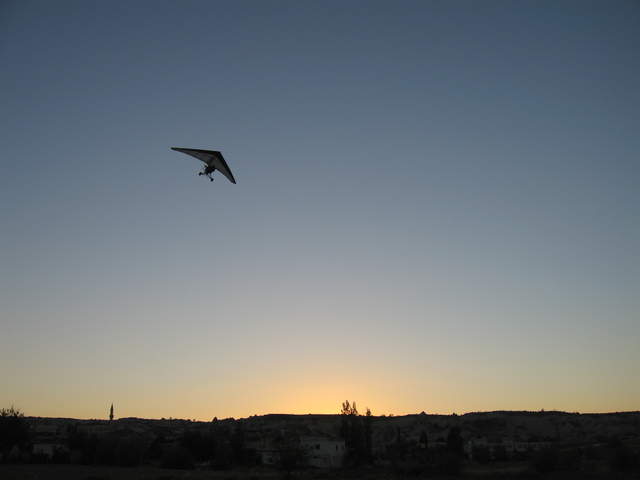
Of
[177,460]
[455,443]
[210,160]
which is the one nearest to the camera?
[210,160]

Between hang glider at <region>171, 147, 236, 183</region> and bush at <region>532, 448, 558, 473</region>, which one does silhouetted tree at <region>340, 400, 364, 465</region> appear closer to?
bush at <region>532, 448, 558, 473</region>

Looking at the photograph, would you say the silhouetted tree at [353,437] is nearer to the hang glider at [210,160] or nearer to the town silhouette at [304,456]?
the town silhouette at [304,456]

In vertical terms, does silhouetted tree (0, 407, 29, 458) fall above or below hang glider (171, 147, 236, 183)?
below

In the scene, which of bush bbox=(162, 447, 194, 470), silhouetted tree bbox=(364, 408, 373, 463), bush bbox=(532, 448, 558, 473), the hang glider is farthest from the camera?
silhouetted tree bbox=(364, 408, 373, 463)

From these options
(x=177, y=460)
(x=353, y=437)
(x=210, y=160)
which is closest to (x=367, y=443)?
(x=353, y=437)

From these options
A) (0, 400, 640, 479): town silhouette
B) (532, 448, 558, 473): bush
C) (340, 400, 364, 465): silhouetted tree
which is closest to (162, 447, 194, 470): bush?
(0, 400, 640, 479): town silhouette

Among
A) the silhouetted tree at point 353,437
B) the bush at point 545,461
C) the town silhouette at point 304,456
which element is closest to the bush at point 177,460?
the town silhouette at point 304,456

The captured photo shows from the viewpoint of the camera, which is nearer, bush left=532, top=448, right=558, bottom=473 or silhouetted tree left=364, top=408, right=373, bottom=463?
bush left=532, top=448, right=558, bottom=473

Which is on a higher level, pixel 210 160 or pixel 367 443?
pixel 210 160

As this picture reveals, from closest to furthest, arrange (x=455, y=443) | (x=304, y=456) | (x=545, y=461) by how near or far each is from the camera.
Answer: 1. (x=545, y=461)
2. (x=304, y=456)
3. (x=455, y=443)

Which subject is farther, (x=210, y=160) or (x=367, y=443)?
(x=367, y=443)

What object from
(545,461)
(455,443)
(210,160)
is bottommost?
(545,461)

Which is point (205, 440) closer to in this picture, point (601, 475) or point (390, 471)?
point (390, 471)

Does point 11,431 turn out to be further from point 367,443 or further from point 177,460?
point 367,443
